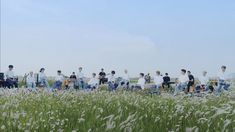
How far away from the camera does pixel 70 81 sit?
35812 millimetres

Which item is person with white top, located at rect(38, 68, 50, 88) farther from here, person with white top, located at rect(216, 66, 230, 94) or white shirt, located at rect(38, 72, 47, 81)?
person with white top, located at rect(216, 66, 230, 94)

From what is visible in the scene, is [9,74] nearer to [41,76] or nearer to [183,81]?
[41,76]

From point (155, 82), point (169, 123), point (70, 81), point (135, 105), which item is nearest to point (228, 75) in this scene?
point (155, 82)

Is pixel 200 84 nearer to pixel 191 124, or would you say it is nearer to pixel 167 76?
pixel 167 76

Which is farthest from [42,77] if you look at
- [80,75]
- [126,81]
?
[126,81]

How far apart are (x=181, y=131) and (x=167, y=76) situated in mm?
28765

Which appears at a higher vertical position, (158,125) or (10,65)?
(10,65)

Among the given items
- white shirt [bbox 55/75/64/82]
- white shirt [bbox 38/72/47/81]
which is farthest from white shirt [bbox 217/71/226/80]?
white shirt [bbox 38/72/47/81]

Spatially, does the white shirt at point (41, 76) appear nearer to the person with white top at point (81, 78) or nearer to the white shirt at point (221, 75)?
the person with white top at point (81, 78)

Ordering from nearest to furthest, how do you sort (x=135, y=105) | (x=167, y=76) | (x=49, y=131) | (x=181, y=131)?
(x=49, y=131) < (x=181, y=131) < (x=135, y=105) < (x=167, y=76)

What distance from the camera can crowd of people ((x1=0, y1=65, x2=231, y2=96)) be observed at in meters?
30.0

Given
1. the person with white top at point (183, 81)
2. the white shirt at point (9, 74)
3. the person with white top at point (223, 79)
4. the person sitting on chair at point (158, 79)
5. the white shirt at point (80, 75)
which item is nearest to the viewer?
the person with white top at point (223, 79)

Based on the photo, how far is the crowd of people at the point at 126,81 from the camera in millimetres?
30000

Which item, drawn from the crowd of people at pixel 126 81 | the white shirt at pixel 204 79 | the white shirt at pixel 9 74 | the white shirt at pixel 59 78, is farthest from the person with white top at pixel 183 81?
the white shirt at pixel 9 74
